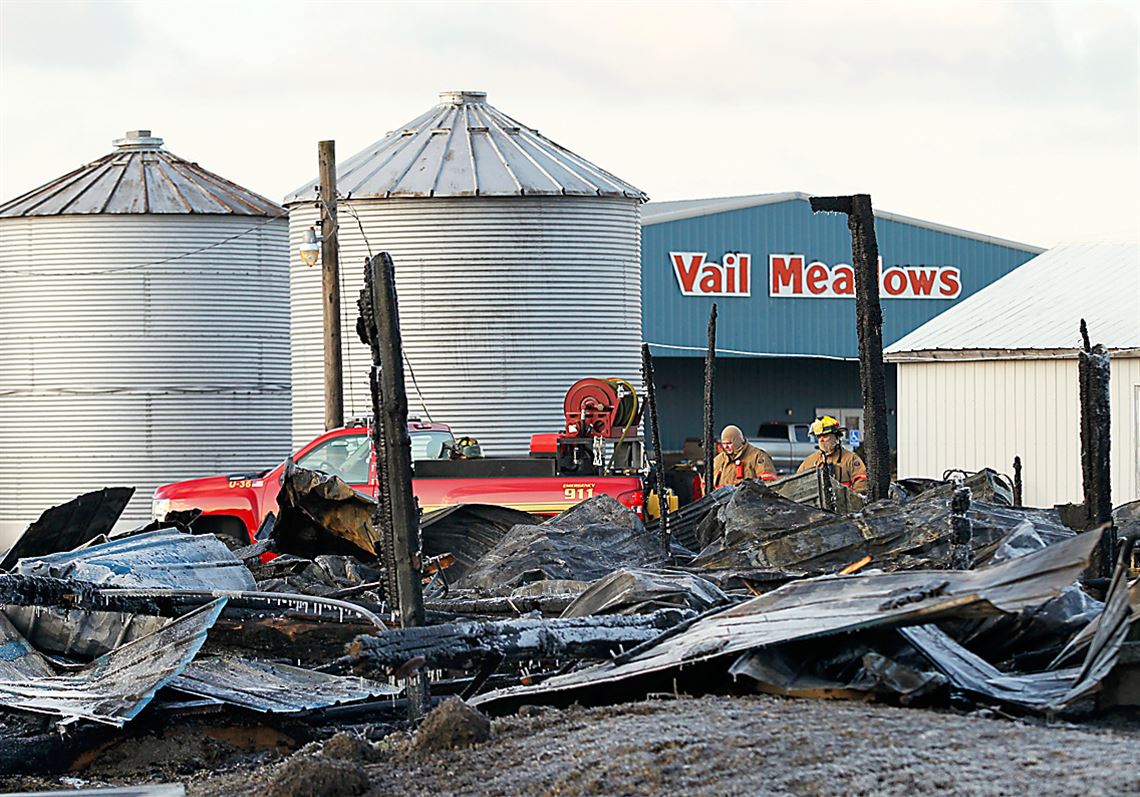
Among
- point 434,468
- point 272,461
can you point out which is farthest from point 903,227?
point 434,468

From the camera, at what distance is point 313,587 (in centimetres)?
1152

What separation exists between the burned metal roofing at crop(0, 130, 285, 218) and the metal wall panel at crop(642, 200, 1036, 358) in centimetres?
1181

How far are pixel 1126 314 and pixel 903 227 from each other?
20.2 m

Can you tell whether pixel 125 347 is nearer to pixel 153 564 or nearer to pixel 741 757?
pixel 153 564

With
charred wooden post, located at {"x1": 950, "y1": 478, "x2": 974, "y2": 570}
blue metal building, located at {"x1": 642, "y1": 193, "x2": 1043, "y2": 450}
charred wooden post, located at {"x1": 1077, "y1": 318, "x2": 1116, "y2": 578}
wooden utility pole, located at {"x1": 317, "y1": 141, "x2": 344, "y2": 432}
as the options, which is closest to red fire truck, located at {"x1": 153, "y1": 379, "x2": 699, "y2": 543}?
wooden utility pole, located at {"x1": 317, "y1": 141, "x2": 344, "y2": 432}

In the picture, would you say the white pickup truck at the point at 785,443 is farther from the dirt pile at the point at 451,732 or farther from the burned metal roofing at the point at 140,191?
the dirt pile at the point at 451,732

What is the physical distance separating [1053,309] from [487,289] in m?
8.44

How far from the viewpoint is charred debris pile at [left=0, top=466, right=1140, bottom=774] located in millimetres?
6520

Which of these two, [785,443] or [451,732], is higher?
[785,443]

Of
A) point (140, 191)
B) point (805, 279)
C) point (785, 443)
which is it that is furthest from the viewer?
point (805, 279)

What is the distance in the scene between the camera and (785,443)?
39812 mm

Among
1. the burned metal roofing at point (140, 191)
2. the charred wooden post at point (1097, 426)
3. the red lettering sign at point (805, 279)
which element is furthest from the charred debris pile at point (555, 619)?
the red lettering sign at point (805, 279)

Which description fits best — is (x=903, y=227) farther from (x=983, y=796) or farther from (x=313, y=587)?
(x=983, y=796)

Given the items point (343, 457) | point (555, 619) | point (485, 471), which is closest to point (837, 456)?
point (485, 471)
